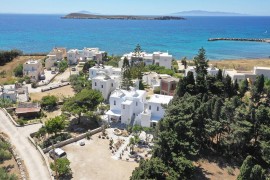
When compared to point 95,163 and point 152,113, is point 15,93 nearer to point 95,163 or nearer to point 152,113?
point 152,113

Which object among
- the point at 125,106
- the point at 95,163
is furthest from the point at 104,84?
the point at 95,163

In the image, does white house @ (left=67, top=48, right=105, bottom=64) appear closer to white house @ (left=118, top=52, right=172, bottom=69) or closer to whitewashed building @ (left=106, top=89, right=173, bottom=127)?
white house @ (left=118, top=52, right=172, bottom=69)

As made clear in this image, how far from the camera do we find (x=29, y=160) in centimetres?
2838

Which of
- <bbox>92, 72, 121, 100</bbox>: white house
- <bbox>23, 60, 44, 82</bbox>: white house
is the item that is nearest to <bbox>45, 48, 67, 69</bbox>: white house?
<bbox>23, 60, 44, 82</bbox>: white house

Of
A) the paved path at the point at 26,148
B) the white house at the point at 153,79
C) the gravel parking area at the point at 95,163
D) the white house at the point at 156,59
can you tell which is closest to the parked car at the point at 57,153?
the gravel parking area at the point at 95,163

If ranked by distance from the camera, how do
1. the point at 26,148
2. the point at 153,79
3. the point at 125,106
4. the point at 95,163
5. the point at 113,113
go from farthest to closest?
the point at 153,79 → the point at 113,113 → the point at 125,106 → the point at 26,148 → the point at 95,163

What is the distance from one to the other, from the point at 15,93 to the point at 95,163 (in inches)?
952

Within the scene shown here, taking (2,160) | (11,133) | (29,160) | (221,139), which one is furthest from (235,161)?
(11,133)

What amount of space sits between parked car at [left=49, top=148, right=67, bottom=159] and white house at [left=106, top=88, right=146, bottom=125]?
379 inches

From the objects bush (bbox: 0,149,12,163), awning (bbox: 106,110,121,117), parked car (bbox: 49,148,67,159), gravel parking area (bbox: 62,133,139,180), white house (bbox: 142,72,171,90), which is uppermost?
white house (bbox: 142,72,171,90)

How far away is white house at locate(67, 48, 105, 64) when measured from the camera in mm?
74250

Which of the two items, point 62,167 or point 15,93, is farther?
point 15,93

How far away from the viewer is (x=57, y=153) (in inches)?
1164

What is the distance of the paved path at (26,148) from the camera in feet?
86.8
